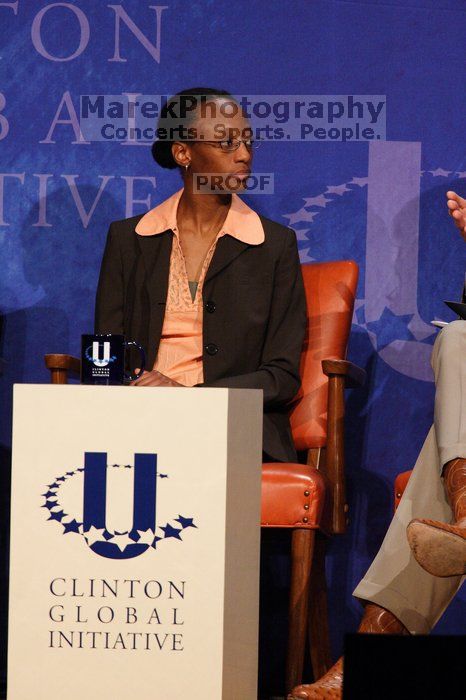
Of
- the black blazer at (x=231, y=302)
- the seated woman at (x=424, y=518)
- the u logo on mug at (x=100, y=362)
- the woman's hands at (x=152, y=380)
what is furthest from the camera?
the black blazer at (x=231, y=302)

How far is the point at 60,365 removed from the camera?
2861 mm

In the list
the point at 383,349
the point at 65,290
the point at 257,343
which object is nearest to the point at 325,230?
the point at 383,349

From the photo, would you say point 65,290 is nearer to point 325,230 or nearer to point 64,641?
point 325,230

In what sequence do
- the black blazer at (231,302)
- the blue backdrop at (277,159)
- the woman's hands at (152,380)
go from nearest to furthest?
the woman's hands at (152,380) → the black blazer at (231,302) → the blue backdrop at (277,159)

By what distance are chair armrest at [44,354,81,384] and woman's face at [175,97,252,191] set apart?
0.73 metres

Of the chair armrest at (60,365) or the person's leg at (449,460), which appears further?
the chair armrest at (60,365)

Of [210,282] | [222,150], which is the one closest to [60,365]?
[210,282]

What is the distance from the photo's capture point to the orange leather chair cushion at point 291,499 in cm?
263

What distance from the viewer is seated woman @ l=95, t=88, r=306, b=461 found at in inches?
119

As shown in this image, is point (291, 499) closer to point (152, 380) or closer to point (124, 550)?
point (152, 380)

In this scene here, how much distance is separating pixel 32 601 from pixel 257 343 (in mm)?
1286

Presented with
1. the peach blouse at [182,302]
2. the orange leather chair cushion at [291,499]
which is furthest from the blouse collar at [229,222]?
the orange leather chair cushion at [291,499]

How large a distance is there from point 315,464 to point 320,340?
37 centimetres

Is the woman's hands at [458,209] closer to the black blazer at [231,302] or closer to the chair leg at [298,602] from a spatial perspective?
the black blazer at [231,302]
